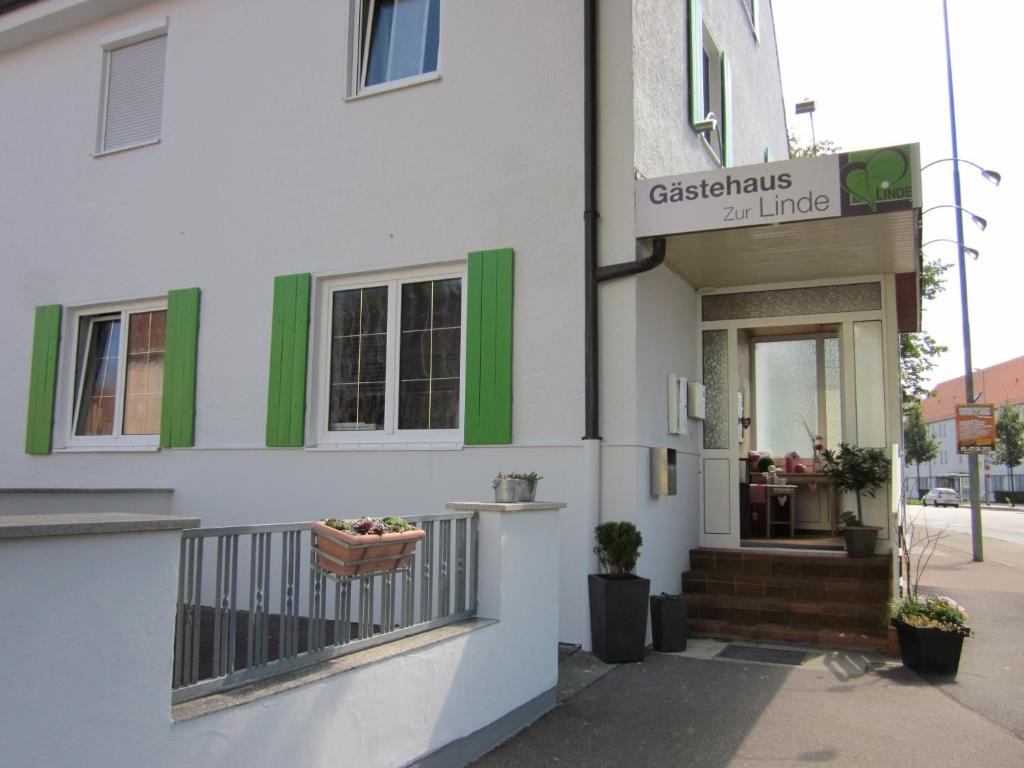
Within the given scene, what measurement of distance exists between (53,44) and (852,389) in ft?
31.4

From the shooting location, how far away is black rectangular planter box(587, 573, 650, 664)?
602cm

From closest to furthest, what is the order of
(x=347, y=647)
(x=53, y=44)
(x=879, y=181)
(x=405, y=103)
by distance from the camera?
(x=347, y=647) → (x=879, y=181) → (x=405, y=103) → (x=53, y=44)

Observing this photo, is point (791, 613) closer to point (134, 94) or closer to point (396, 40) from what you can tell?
point (396, 40)

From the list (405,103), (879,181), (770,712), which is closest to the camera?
(770,712)

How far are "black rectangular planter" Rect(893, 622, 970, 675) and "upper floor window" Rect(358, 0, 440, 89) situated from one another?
6126 millimetres

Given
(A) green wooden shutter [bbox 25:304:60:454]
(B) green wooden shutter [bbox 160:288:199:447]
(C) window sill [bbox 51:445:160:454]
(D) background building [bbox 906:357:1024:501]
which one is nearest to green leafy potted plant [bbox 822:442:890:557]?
(B) green wooden shutter [bbox 160:288:199:447]

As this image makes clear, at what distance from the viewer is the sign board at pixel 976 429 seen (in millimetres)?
17078

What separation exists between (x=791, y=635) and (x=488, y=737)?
3.45 meters

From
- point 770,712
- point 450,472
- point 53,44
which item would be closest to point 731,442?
point 450,472

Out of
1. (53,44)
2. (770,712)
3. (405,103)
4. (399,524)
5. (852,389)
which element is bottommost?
(770,712)

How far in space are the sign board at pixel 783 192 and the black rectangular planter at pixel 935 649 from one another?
300 centimetres

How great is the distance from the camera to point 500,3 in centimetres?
733

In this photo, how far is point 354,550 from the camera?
141 inches

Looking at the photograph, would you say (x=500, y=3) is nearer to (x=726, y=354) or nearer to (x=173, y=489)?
(x=726, y=354)
